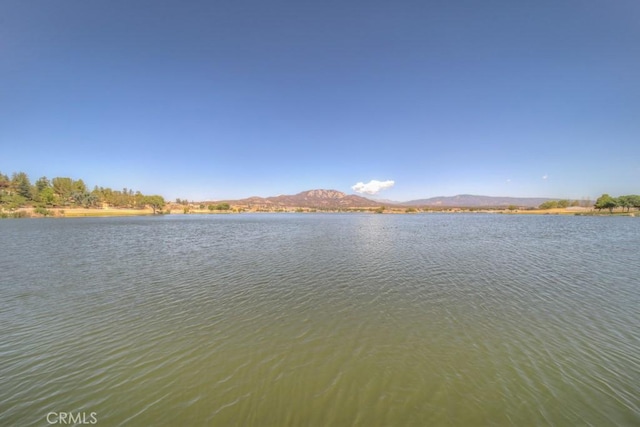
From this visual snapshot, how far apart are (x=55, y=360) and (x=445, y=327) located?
14.5 meters

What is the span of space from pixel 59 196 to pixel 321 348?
185417mm

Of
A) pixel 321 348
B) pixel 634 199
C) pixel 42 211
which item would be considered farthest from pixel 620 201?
pixel 42 211

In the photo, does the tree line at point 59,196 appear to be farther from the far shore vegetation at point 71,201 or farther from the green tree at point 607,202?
the green tree at point 607,202

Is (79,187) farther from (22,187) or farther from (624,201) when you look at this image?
(624,201)

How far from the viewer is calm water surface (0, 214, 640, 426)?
231 inches

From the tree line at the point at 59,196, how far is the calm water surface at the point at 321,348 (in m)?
147

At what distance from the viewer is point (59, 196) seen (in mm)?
125875

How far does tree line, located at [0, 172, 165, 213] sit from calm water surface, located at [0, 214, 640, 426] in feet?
484

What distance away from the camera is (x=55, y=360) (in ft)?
25.3

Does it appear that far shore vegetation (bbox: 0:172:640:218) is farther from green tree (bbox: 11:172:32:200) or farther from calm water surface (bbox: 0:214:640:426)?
calm water surface (bbox: 0:214:640:426)

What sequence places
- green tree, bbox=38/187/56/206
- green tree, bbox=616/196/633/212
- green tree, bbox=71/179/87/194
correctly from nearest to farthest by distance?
green tree, bbox=616/196/633/212 < green tree, bbox=38/187/56/206 < green tree, bbox=71/179/87/194

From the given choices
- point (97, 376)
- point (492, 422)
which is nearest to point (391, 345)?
point (492, 422)

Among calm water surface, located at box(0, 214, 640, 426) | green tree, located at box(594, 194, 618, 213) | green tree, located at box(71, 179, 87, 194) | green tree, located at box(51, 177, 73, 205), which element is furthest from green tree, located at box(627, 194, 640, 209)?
green tree, located at box(51, 177, 73, 205)

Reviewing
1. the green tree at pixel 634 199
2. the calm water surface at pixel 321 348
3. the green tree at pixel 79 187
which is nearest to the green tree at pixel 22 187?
the green tree at pixel 79 187
